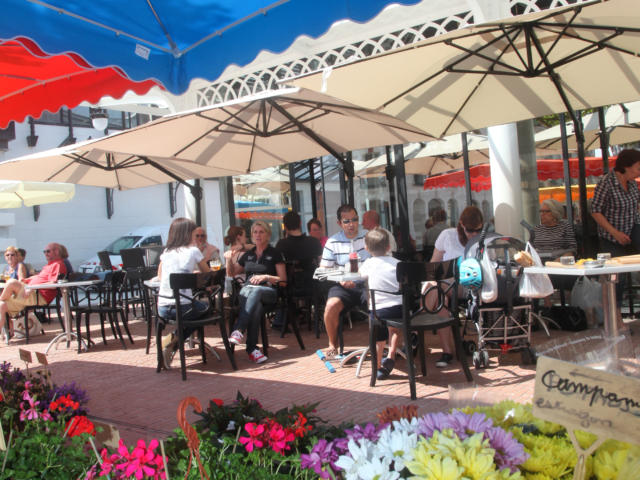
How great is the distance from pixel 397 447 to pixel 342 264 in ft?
16.9

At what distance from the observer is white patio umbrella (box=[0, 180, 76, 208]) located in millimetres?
12086

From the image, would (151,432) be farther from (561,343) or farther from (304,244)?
(304,244)

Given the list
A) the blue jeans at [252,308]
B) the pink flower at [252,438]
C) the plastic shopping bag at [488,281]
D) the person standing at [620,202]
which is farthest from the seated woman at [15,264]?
the pink flower at [252,438]

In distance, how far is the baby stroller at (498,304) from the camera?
5.12 metres

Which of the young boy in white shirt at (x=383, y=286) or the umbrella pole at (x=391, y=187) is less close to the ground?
the umbrella pole at (x=391, y=187)

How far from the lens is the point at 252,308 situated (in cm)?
633

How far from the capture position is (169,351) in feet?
20.4

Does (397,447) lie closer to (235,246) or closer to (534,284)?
(534,284)

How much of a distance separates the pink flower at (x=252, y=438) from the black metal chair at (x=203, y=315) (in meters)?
3.41

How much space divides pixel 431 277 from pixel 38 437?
298cm

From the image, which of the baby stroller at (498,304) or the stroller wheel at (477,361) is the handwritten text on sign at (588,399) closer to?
the baby stroller at (498,304)

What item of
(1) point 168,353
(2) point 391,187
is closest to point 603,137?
(2) point 391,187

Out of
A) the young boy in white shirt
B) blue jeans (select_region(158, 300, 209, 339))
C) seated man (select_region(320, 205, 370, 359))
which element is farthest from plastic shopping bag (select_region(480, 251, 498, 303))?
blue jeans (select_region(158, 300, 209, 339))

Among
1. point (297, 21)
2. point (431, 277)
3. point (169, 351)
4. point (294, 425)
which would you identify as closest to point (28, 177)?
point (169, 351)
